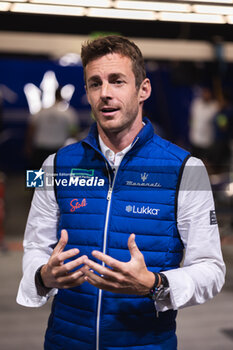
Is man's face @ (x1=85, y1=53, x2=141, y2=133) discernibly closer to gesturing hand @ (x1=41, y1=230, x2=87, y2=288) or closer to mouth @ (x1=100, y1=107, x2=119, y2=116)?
mouth @ (x1=100, y1=107, x2=119, y2=116)

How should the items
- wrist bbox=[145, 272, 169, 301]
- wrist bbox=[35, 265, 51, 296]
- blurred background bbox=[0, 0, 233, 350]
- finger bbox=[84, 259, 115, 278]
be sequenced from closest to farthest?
finger bbox=[84, 259, 115, 278] → wrist bbox=[145, 272, 169, 301] → wrist bbox=[35, 265, 51, 296] → blurred background bbox=[0, 0, 233, 350]

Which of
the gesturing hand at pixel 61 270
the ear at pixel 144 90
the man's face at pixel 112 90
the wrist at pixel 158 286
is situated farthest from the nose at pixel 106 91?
the wrist at pixel 158 286

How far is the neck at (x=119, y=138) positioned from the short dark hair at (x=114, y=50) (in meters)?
0.14

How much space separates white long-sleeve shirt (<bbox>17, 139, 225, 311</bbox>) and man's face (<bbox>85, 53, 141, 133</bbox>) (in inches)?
4.6

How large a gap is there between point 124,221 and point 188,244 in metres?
0.19

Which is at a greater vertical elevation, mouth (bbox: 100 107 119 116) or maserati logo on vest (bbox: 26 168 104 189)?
mouth (bbox: 100 107 119 116)

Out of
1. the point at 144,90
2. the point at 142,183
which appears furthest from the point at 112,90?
the point at 142,183

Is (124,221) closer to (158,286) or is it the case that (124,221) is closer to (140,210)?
(140,210)

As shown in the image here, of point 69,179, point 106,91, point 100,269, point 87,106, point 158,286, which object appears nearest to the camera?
point 100,269

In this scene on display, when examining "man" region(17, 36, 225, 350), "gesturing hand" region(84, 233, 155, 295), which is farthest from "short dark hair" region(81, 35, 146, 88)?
"gesturing hand" region(84, 233, 155, 295)

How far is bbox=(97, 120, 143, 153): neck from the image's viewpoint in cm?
151

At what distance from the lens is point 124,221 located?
1.45m

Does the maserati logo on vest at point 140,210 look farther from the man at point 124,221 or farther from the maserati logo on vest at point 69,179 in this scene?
the maserati logo on vest at point 69,179

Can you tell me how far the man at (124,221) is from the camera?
143 centimetres
